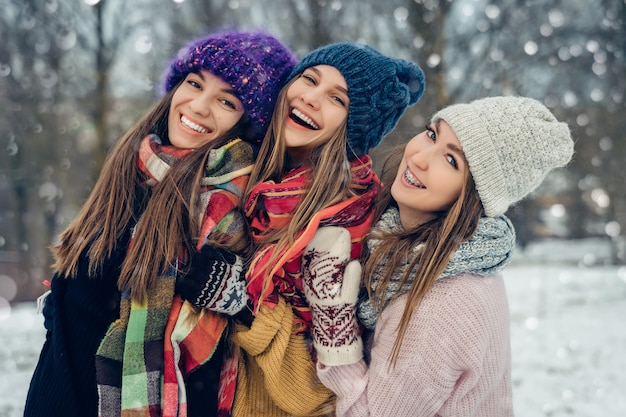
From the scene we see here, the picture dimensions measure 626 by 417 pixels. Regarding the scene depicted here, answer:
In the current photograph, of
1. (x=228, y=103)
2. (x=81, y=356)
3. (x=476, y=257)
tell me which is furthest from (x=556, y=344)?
(x=81, y=356)

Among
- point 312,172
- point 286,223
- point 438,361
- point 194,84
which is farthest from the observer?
point 194,84

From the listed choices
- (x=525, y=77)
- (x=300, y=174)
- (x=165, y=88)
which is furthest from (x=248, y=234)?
(x=525, y=77)

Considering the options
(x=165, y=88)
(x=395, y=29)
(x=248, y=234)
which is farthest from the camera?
(x=395, y=29)

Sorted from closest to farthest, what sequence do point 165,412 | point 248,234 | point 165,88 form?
point 165,412 < point 248,234 < point 165,88

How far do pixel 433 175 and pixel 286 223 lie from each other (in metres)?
0.60

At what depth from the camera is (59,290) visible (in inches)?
76.2

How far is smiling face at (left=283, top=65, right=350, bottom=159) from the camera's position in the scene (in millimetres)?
2088

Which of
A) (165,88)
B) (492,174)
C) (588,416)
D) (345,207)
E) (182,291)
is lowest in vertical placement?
(588,416)

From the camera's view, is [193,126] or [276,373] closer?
[276,373]

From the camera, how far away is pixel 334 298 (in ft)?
5.94

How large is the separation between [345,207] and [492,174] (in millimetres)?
562

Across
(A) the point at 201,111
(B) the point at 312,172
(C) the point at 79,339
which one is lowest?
(C) the point at 79,339

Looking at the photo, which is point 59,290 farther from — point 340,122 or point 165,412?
point 340,122

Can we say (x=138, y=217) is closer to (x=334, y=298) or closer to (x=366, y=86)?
(x=334, y=298)
